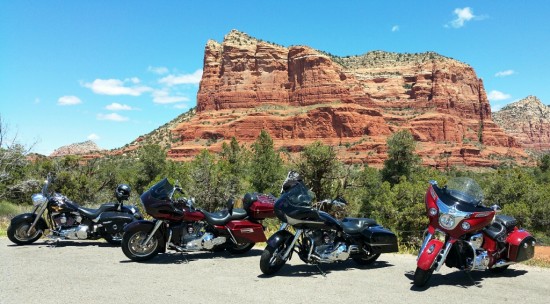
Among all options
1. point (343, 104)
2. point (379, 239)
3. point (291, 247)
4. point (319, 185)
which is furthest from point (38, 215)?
point (343, 104)

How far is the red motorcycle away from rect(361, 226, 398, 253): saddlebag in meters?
1.28

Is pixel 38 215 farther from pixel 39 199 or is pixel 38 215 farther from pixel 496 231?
pixel 496 231

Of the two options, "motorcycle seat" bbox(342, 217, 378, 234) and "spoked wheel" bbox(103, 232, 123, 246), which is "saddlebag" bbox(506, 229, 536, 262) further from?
"spoked wheel" bbox(103, 232, 123, 246)

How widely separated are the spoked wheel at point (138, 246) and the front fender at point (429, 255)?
4740mm

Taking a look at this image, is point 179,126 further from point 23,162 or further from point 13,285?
point 13,285

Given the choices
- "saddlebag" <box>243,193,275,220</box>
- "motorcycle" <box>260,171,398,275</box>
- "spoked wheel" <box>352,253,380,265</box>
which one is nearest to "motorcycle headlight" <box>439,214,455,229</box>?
"motorcycle" <box>260,171,398,275</box>

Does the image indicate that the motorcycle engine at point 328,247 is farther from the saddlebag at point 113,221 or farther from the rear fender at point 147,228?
the saddlebag at point 113,221

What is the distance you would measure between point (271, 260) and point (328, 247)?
1.02m

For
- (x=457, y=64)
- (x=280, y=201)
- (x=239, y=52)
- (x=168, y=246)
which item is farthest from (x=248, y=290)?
(x=457, y=64)

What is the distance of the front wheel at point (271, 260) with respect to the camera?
6.59m

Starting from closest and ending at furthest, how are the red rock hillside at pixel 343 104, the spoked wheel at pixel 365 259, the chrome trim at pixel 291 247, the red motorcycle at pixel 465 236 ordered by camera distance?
the red motorcycle at pixel 465 236, the chrome trim at pixel 291 247, the spoked wheel at pixel 365 259, the red rock hillside at pixel 343 104

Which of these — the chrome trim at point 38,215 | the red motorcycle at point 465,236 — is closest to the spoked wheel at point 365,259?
the red motorcycle at point 465,236

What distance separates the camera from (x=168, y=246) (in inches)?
305

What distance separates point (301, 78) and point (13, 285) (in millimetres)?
130431
